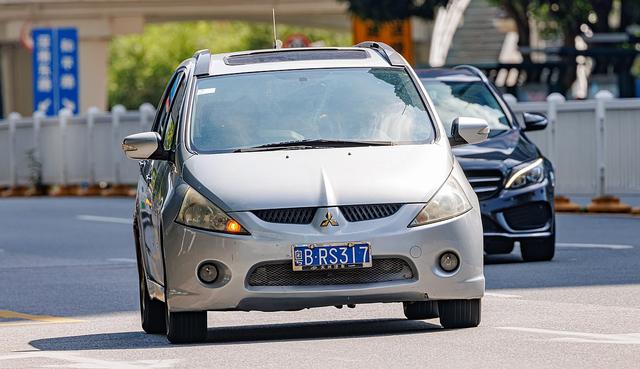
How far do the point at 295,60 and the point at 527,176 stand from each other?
5321 mm

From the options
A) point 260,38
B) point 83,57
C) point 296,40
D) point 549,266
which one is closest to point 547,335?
point 549,266

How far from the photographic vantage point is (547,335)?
34.1 feet

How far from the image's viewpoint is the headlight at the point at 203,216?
10.3 meters

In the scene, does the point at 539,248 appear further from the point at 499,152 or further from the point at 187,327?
the point at 187,327

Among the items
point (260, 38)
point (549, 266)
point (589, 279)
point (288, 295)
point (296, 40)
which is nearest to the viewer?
point (288, 295)

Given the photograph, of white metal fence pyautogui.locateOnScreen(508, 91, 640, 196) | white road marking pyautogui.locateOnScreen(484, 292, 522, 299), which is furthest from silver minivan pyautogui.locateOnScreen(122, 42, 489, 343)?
white metal fence pyautogui.locateOnScreen(508, 91, 640, 196)

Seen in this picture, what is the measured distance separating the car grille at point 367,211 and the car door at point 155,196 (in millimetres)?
1104

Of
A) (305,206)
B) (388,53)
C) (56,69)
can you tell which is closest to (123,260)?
(388,53)

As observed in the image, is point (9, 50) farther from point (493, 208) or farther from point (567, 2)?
point (493, 208)

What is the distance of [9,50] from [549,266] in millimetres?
49877

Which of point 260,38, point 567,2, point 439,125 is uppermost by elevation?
point 439,125

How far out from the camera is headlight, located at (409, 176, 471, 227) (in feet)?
34.1

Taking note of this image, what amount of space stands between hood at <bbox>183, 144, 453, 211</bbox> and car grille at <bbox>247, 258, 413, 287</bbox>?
0.34 metres

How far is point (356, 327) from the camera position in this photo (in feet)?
37.7
